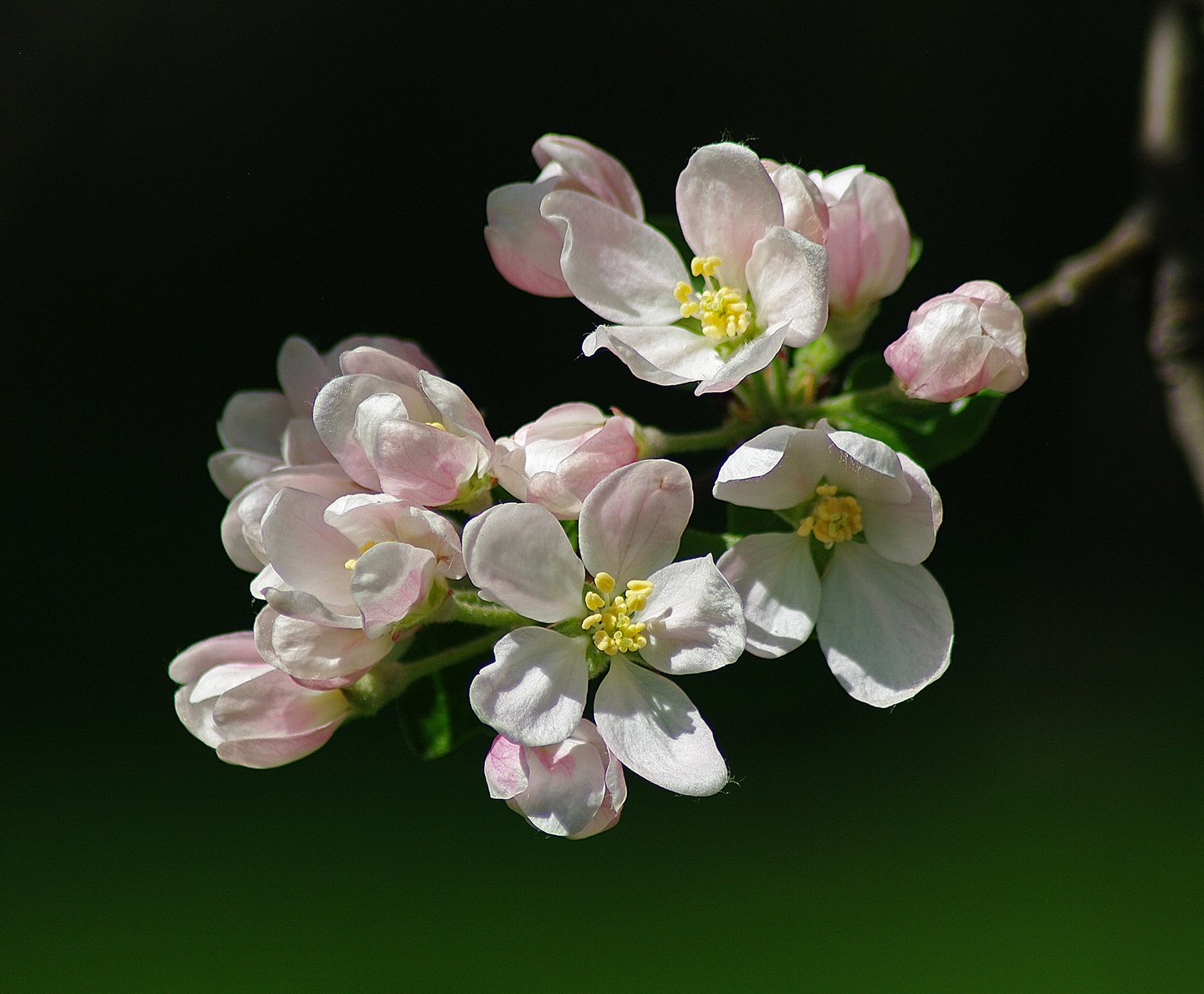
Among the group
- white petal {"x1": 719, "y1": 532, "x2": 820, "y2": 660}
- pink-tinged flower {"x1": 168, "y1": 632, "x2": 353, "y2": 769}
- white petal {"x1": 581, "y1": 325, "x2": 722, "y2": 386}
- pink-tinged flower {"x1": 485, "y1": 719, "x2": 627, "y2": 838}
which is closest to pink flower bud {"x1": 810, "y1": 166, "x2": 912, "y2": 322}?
white petal {"x1": 581, "y1": 325, "x2": 722, "y2": 386}

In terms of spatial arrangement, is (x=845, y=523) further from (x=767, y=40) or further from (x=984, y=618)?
(x=767, y=40)

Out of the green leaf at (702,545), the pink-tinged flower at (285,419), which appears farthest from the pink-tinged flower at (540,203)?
the green leaf at (702,545)

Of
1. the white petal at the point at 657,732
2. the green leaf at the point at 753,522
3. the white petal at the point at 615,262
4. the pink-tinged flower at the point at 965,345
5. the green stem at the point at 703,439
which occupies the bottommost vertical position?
the white petal at the point at 657,732


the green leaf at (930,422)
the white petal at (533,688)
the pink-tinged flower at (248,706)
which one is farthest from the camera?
the green leaf at (930,422)

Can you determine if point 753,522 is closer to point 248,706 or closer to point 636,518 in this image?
point 636,518

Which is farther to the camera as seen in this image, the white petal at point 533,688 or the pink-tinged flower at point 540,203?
the pink-tinged flower at point 540,203

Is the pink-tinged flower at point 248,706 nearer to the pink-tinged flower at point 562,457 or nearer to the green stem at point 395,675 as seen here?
the green stem at point 395,675

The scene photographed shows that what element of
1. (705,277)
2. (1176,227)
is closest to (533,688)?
(705,277)

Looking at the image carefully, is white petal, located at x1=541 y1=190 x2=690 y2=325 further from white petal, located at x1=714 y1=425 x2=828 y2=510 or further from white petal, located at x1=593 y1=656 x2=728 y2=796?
white petal, located at x1=593 y1=656 x2=728 y2=796
